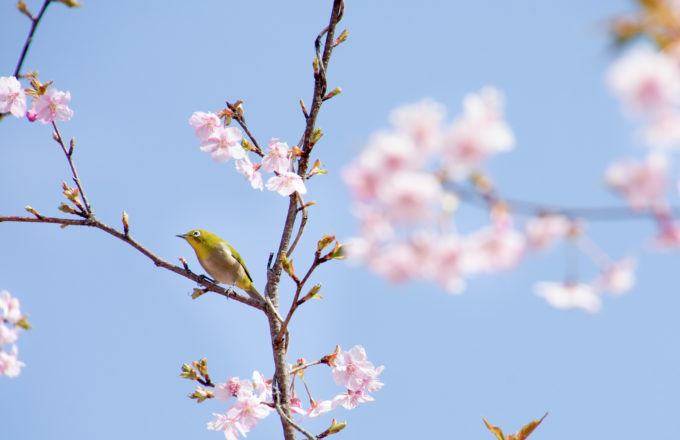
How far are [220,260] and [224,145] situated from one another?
1314 millimetres

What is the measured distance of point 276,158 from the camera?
122 inches

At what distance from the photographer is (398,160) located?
5.17 ft

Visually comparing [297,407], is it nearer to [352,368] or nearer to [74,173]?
[352,368]

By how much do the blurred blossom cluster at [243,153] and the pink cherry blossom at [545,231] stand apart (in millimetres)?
1481

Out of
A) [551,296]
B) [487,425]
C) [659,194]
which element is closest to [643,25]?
[659,194]

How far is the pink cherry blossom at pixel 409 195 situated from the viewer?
58.5 inches

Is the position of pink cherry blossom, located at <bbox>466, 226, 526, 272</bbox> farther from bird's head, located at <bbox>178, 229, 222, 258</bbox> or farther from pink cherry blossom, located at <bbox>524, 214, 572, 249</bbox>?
bird's head, located at <bbox>178, 229, 222, 258</bbox>

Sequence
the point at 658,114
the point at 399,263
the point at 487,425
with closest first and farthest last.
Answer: the point at 658,114, the point at 399,263, the point at 487,425

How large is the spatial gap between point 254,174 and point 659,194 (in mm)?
2163

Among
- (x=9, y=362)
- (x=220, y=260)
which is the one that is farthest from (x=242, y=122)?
(x=9, y=362)

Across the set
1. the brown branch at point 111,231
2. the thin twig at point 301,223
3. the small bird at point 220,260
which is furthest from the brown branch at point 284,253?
the small bird at point 220,260

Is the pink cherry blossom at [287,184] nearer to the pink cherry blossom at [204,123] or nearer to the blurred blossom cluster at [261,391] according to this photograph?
the pink cherry blossom at [204,123]

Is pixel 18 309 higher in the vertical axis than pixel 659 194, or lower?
higher

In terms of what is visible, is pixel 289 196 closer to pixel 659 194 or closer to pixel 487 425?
pixel 487 425
